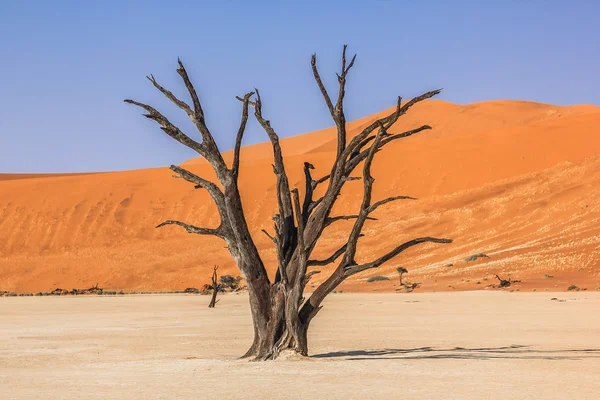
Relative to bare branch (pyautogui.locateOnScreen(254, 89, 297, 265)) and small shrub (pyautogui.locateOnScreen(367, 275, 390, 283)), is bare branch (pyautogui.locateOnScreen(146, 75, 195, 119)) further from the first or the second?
small shrub (pyautogui.locateOnScreen(367, 275, 390, 283))

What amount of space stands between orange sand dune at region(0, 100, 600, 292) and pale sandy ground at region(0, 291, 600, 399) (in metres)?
16.4

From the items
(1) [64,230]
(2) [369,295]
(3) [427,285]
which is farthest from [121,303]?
(1) [64,230]

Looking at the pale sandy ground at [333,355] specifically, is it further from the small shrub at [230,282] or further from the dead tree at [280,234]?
the small shrub at [230,282]

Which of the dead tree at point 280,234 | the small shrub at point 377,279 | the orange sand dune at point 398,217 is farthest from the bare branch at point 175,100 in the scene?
the small shrub at point 377,279

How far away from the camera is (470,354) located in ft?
51.1

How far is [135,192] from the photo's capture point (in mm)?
85562

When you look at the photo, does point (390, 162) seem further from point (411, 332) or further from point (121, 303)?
point (411, 332)

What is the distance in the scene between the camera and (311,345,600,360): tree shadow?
48.9 ft

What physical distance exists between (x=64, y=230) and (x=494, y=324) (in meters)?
59.8


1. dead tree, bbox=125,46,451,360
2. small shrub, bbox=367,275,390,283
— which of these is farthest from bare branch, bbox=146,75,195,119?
small shrub, bbox=367,275,390,283

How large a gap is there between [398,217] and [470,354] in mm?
48268

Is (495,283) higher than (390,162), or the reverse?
(390,162)

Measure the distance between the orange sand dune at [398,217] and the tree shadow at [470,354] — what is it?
24.0 meters

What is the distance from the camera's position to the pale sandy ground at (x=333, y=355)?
11203 millimetres
